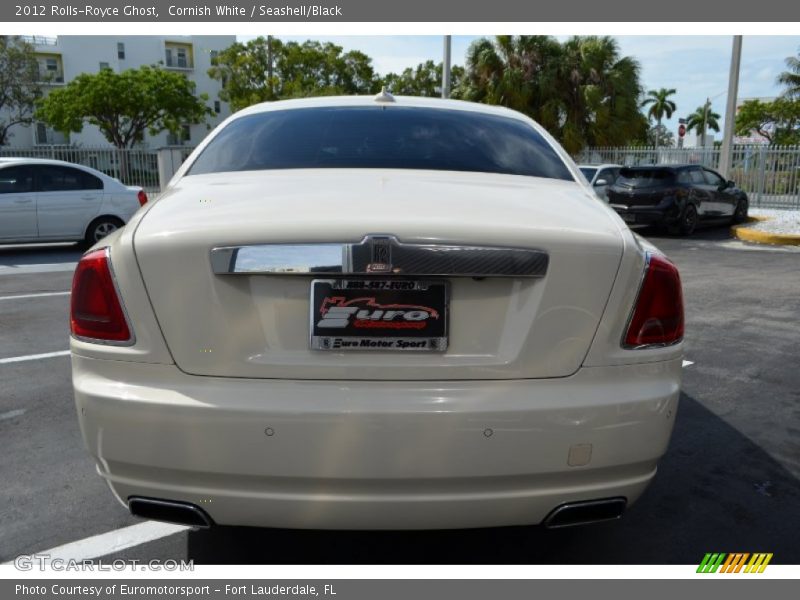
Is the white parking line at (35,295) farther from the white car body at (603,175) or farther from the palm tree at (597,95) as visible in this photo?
the palm tree at (597,95)

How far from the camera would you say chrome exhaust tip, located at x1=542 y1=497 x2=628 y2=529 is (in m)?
2.12

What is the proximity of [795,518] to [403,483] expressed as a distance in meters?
1.93

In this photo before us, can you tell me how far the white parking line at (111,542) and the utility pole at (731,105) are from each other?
18.9 metres

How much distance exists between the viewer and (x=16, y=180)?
11430mm

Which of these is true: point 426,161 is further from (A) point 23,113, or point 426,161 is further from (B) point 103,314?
(A) point 23,113

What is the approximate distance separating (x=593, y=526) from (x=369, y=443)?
→ 1.40 m

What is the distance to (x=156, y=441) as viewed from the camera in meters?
2.02

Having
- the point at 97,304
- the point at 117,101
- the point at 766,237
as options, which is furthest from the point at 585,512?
the point at 117,101

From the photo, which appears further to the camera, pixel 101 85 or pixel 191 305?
pixel 101 85

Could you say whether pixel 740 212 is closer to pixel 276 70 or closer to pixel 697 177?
pixel 697 177

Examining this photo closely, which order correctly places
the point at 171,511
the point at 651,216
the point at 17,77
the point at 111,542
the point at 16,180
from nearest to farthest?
1. the point at 171,511
2. the point at 111,542
3. the point at 16,180
4. the point at 651,216
5. the point at 17,77
